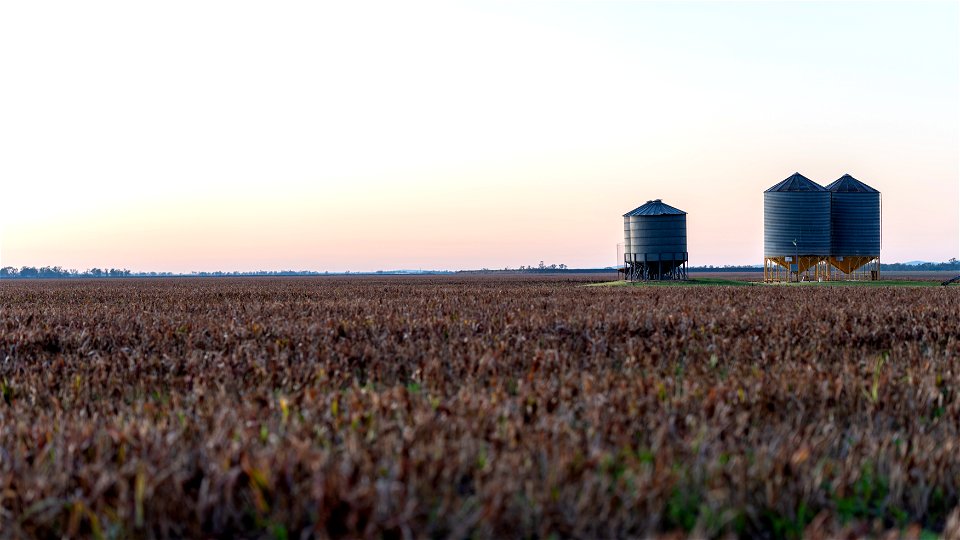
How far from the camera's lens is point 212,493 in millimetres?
3637

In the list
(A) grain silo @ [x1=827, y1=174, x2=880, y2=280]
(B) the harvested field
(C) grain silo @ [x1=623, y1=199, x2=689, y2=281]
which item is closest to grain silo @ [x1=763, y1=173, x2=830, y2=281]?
(A) grain silo @ [x1=827, y1=174, x2=880, y2=280]

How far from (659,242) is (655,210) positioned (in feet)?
6.98

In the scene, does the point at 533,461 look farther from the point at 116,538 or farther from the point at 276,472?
the point at 116,538

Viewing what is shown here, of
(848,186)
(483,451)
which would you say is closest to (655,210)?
(848,186)

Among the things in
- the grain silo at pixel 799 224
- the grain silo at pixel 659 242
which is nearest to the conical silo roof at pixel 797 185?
the grain silo at pixel 799 224

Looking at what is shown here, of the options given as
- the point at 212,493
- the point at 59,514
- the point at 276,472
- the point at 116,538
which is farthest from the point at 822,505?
the point at 59,514

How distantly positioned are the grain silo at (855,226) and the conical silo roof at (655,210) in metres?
9.06

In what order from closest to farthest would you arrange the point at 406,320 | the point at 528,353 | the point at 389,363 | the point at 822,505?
the point at 822,505 < the point at 389,363 < the point at 528,353 < the point at 406,320

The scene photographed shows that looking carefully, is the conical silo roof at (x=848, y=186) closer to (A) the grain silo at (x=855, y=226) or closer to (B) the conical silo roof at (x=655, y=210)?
(A) the grain silo at (x=855, y=226)

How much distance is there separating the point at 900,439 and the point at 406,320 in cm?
982

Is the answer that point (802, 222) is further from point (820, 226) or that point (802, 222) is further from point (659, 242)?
point (659, 242)

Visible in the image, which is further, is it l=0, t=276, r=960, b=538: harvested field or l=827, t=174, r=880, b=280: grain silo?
l=827, t=174, r=880, b=280: grain silo

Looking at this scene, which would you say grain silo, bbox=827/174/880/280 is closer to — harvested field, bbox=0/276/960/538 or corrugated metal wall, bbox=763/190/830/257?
corrugated metal wall, bbox=763/190/830/257

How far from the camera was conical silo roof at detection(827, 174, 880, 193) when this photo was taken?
157 feet
